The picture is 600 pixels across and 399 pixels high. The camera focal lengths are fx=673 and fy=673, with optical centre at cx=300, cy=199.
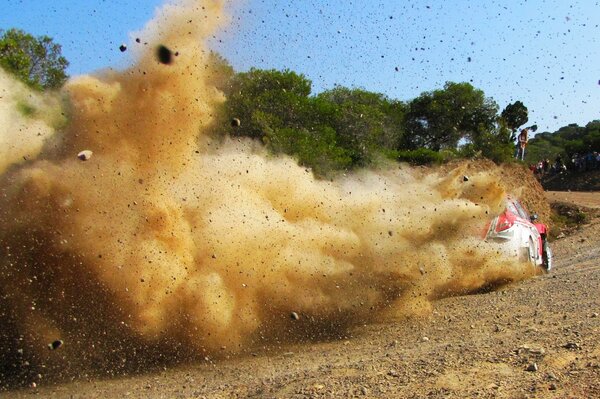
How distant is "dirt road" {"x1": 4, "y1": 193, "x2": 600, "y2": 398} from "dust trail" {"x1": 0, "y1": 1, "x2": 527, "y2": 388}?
39cm

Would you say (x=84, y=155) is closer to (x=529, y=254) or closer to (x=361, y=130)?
(x=529, y=254)

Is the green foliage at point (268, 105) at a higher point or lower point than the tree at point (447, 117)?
lower

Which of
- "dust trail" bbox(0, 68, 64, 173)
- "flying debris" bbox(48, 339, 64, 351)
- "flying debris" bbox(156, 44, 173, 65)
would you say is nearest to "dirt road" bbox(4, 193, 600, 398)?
"flying debris" bbox(48, 339, 64, 351)

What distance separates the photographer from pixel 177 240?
6.91m

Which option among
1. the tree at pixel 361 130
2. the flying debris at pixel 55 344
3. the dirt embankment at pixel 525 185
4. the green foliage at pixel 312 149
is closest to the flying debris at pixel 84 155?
the flying debris at pixel 55 344

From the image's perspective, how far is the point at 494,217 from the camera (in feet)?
35.3

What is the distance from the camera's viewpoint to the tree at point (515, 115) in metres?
37.1

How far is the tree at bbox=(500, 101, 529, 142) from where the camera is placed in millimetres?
37094

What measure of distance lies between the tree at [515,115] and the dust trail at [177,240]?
28.9 metres

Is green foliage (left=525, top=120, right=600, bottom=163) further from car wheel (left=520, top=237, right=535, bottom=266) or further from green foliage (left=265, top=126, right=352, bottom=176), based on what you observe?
car wheel (left=520, top=237, right=535, bottom=266)

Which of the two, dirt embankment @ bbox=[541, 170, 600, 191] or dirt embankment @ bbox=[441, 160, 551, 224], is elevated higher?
dirt embankment @ bbox=[541, 170, 600, 191]

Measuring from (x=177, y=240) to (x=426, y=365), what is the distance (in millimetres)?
2818

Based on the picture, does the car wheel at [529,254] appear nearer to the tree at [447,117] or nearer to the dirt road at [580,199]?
the dirt road at [580,199]

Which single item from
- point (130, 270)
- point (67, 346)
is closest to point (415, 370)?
point (130, 270)
